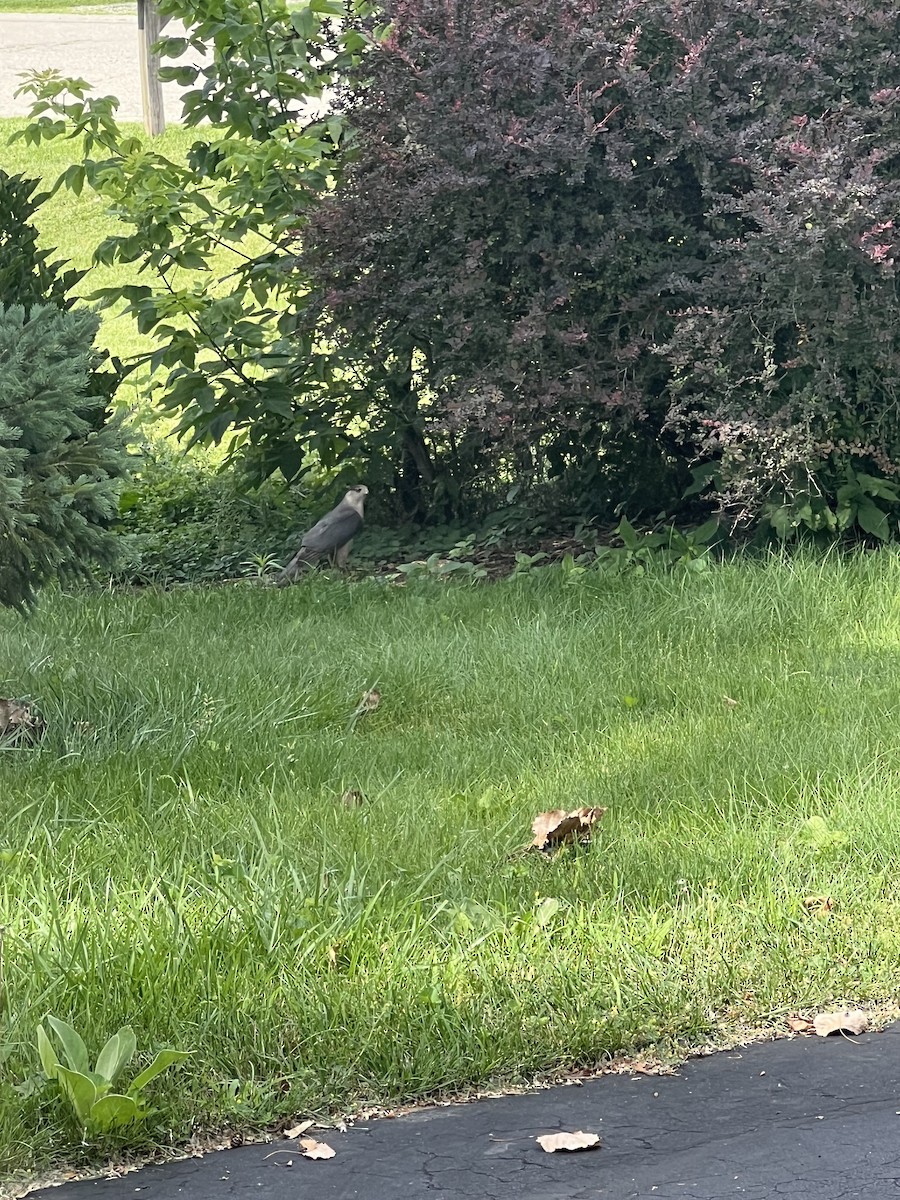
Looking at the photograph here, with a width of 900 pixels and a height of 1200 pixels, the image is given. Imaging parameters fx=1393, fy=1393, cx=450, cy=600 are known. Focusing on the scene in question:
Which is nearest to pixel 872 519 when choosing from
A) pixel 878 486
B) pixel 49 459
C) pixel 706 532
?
pixel 878 486

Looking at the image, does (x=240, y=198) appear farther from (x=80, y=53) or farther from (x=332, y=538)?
(x=80, y=53)

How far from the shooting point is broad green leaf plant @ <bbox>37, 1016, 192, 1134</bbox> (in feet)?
8.11

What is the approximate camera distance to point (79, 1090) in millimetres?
2471

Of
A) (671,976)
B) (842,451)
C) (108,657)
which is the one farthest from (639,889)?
(842,451)

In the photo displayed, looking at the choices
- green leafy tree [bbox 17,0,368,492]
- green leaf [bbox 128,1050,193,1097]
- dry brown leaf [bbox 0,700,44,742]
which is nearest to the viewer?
green leaf [bbox 128,1050,193,1097]

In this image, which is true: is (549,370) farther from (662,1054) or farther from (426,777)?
(662,1054)

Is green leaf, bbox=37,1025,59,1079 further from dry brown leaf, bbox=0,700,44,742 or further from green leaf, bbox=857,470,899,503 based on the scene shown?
green leaf, bbox=857,470,899,503

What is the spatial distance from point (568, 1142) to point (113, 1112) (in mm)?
816

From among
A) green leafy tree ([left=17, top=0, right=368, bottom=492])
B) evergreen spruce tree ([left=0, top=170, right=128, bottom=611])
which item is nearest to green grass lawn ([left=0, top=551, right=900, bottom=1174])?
evergreen spruce tree ([left=0, top=170, right=128, bottom=611])

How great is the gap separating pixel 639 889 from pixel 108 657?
2894 mm

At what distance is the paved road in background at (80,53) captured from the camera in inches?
896

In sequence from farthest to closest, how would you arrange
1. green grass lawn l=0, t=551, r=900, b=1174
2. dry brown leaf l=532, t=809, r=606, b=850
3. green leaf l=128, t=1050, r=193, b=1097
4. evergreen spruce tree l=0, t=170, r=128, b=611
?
evergreen spruce tree l=0, t=170, r=128, b=611 → dry brown leaf l=532, t=809, r=606, b=850 → green grass lawn l=0, t=551, r=900, b=1174 → green leaf l=128, t=1050, r=193, b=1097

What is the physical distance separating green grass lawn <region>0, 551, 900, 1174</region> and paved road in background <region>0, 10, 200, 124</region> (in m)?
18.9

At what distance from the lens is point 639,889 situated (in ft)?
11.0
